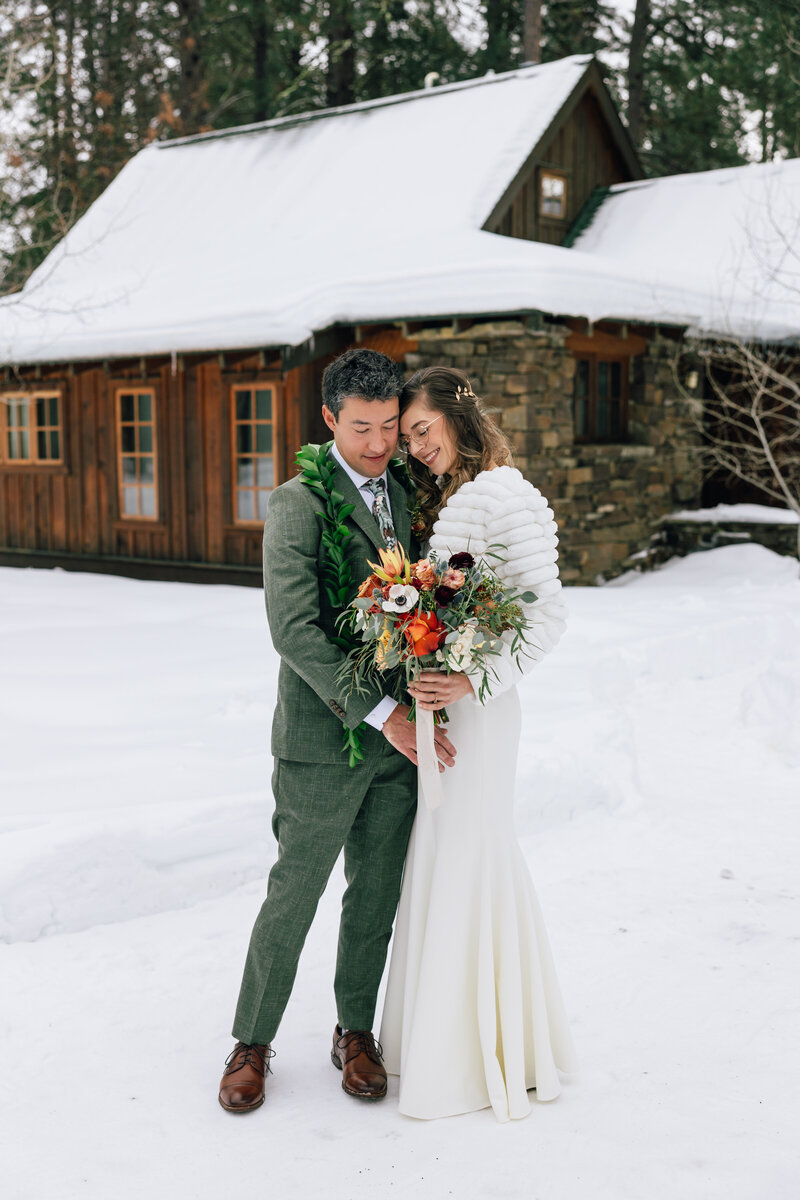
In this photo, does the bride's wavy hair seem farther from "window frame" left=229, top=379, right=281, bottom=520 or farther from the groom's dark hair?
"window frame" left=229, top=379, right=281, bottom=520

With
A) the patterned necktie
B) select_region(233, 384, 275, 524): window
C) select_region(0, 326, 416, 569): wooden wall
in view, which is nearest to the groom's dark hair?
the patterned necktie

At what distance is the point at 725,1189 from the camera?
254cm

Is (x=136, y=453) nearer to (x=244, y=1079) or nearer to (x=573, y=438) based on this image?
(x=573, y=438)

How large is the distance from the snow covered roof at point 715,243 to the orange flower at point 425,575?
9.04 m

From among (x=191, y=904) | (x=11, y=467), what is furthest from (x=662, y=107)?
(x=191, y=904)

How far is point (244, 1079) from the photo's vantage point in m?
2.88

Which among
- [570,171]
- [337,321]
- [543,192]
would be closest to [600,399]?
[337,321]

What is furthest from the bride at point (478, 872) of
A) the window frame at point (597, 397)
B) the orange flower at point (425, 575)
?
the window frame at point (597, 397)

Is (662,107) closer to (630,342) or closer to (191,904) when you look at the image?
(630,342)

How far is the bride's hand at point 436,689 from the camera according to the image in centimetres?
270

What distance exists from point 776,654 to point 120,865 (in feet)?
16.1

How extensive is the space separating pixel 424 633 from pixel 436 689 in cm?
18

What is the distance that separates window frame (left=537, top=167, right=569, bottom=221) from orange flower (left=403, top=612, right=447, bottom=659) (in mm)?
11995

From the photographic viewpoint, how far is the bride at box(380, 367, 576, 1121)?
282 centimetres
